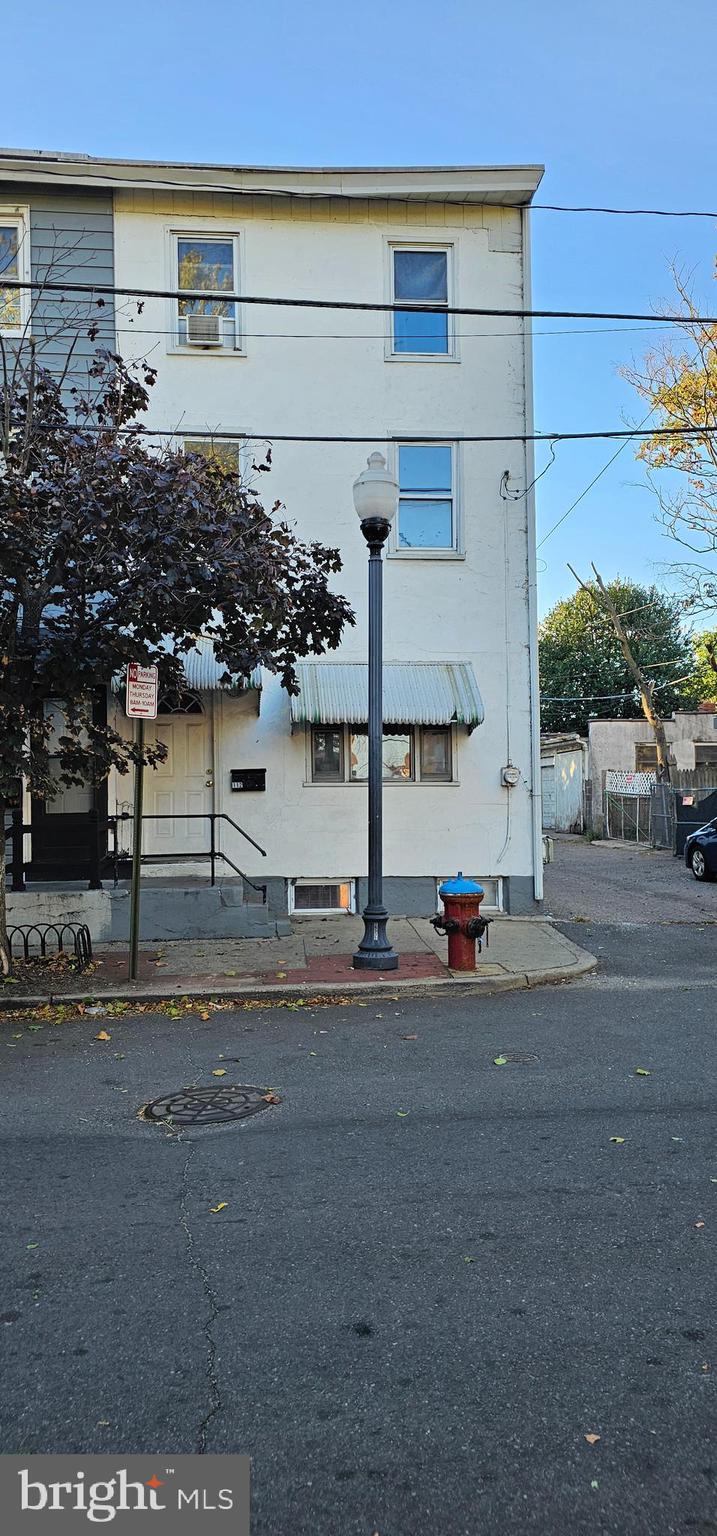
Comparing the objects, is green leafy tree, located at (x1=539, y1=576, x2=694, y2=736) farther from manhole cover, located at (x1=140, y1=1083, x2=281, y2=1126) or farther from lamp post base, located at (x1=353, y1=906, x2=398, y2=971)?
manhole cover, located at (x1=140, y1=1083, x2=281, y2=1126)

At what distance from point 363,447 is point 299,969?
294 inches

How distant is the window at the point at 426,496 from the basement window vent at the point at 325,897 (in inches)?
193

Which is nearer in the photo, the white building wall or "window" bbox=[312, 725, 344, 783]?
the white building wall

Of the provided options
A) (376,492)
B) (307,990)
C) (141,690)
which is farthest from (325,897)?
(376,492)

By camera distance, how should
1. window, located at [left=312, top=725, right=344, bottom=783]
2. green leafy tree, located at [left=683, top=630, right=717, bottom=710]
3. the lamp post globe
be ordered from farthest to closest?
green leafy tree, located at [left=683, top=630, right=717, bottom=710]
window, located at [left=312, top=725, right=344, bottom=783]
the lamp post globe

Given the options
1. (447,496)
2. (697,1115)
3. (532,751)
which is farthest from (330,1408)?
(447,496)

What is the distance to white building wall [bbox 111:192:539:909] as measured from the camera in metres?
13.3

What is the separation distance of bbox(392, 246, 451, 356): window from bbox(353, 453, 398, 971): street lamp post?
4.67m

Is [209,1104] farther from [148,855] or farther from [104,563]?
[148,855]

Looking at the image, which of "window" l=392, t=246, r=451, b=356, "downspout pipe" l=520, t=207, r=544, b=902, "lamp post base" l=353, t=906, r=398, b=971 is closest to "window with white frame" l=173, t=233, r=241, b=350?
"window" l=392, t=246, r=451, b=356

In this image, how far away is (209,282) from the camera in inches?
535

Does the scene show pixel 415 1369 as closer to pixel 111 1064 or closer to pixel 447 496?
pixel 111 1064

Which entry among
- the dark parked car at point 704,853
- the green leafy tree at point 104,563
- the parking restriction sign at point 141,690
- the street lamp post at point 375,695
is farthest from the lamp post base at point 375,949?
the dark parked car at point 704,853

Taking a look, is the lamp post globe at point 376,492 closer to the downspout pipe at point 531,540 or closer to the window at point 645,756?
the downspout pipe at point 531,540
